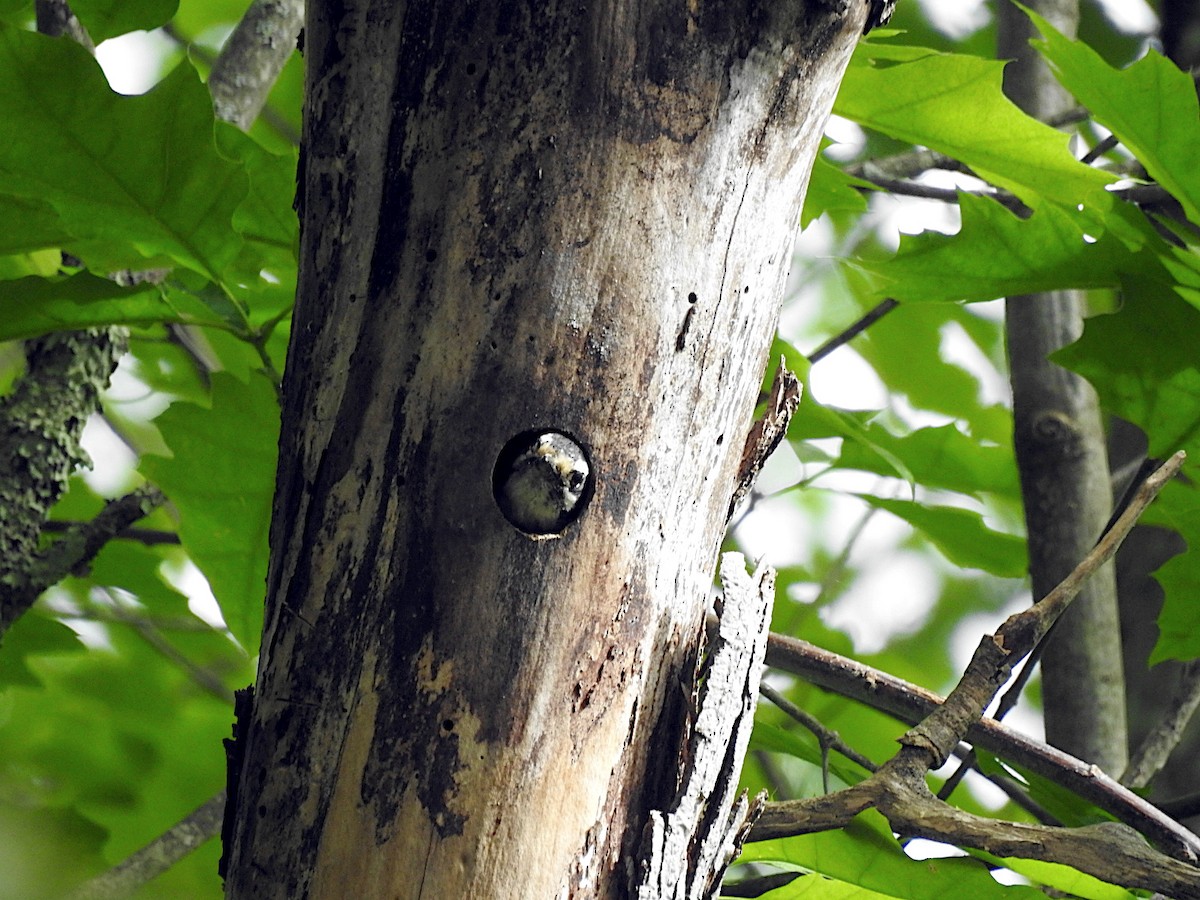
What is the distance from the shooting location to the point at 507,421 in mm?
489

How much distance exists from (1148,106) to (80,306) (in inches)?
32.8

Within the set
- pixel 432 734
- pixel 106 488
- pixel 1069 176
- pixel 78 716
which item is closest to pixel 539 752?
pixel 432 734

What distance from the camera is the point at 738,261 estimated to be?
21.3 inches

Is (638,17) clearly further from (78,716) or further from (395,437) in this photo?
(78,716)

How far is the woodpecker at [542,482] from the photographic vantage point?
1.58ft

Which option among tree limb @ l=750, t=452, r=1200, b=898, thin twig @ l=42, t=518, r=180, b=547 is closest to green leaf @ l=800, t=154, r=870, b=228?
tree limb @ l=750, t=452, r=1200, b=898

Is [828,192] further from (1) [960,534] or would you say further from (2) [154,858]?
(2) [154,858]

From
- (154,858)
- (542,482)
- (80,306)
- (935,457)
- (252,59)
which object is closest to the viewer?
(542,482)

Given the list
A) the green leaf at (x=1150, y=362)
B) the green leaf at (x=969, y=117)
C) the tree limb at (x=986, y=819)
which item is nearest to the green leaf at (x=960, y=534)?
the green leaf at (x=1150, y=362)

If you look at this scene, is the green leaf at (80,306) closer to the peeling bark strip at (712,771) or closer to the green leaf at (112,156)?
the green leaf at (112,156)

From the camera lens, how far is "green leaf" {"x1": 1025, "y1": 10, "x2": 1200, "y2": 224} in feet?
2.84

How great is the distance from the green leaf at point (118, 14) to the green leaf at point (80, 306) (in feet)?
0.61

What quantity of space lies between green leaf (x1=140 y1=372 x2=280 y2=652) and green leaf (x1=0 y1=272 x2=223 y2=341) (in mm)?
67

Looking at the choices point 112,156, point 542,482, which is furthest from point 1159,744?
point 112,156
